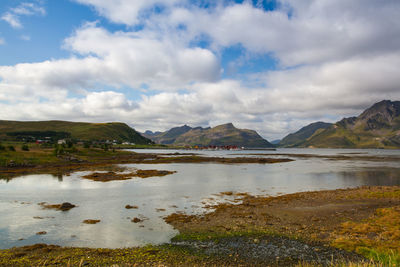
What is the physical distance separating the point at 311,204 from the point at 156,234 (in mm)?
25613

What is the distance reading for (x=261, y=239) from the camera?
22.5 metres

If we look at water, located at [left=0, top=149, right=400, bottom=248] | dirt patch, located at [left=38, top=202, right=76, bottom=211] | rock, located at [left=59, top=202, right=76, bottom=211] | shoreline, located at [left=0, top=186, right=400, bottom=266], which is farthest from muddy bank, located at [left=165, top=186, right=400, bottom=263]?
dirt patch, located at [left=38, top=202, right=76, bottom=211]

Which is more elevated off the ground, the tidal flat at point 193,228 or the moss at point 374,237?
the moss at point 374,237

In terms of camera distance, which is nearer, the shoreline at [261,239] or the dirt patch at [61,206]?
the shoreline at [261,239]

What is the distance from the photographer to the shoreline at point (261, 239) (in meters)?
18.4

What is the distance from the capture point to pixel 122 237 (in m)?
24.1

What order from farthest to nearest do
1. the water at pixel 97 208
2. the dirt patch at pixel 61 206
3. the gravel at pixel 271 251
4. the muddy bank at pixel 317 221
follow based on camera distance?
the dirt patch at pixel 61 206, the water at pixel 97 208, the muddy bank at pixel 317 221, the gravel at pixel 271 251

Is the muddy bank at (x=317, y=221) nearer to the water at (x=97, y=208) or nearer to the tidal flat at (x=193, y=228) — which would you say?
the tidal flat at (x=193, y=228)

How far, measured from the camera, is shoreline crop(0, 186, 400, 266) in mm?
18422

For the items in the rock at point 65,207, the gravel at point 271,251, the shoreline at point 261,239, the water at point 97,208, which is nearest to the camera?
the gravel at point 271,251

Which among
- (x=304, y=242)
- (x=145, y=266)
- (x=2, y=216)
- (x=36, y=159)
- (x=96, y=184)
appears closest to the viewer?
(x=145, y=266)

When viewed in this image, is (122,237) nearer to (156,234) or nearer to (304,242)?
(156,234)

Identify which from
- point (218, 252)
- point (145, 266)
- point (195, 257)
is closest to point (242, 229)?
point (218, 252)

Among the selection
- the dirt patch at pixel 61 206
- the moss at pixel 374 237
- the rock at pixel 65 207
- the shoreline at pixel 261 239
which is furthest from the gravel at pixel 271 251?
the dirt patch at pixel 61 206
